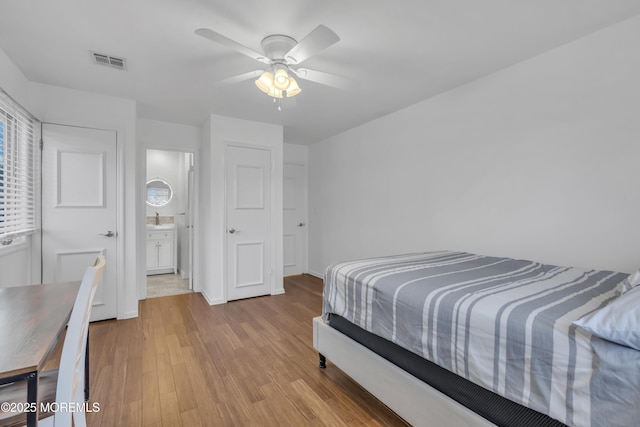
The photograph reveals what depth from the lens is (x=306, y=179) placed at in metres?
5.50

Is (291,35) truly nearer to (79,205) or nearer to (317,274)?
(79,205)

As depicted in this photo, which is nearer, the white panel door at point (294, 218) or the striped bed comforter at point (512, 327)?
the striped bed comforter at point (512, 327)

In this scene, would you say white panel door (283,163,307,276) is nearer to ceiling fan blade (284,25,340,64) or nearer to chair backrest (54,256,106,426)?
ceiling fan blade (284,25,340,64)

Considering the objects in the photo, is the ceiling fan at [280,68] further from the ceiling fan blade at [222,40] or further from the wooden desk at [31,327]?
the wooden desk at [31,327]

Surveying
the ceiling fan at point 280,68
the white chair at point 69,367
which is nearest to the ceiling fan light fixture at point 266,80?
the ceiling fan at point 280,68

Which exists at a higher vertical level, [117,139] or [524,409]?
[117,139]

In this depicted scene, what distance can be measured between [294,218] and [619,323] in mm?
4710

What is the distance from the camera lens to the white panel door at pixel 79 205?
2928 millimetres

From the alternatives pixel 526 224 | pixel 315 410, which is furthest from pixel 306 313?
pixel 526 224

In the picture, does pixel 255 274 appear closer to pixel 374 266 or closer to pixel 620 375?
pixel 374 266

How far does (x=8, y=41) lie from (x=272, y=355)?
10.1 feet

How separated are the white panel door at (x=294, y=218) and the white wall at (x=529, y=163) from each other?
189 centimetres

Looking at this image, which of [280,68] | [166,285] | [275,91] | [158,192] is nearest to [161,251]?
[166,285]

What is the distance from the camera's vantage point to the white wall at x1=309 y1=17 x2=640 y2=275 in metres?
1.97
